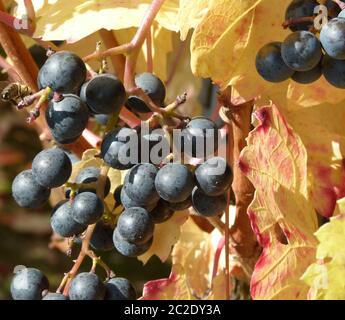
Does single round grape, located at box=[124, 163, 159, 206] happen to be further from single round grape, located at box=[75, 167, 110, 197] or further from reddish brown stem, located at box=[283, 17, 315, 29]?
reddish brown stem, located at box=[283, 17, 315, 29]

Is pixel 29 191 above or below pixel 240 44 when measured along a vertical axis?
below

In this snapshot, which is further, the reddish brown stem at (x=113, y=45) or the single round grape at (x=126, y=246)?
the reddish brown stem at (x=113, y=45)

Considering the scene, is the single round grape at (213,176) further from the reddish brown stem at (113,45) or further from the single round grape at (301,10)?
the reddish brown stem at (113,45)

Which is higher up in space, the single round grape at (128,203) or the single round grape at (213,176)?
the single round grape at (213,176)

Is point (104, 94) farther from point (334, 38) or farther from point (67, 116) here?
point (334, 38)

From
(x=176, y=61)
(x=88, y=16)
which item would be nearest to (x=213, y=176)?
(x=88, y=16)

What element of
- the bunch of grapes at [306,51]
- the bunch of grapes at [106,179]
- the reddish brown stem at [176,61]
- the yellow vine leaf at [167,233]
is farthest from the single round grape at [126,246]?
the reddish brown stem at [176,61]
